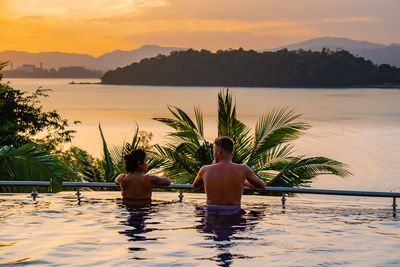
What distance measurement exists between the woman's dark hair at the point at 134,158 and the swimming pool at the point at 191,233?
62cm

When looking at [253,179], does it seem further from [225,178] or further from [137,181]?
[137,181]

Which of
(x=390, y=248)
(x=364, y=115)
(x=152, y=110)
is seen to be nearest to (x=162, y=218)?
(x=390, y=248)

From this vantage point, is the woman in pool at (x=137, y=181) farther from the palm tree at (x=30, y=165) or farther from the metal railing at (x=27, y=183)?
the palm tree at (x=30, y=165)

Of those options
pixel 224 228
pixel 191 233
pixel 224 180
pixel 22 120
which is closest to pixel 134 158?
pixel 224 180

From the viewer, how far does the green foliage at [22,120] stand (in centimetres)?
2311

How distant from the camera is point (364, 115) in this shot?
15550 cm

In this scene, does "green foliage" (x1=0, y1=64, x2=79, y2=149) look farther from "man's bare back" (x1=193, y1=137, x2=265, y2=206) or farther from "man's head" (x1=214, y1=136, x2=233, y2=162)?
"man's head" (x1=214, y1=136, x2=233, y2=162)

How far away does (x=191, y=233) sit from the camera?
7227mm

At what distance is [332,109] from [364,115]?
26.4 metres

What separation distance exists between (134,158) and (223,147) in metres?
1.36

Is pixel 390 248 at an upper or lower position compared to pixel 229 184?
lower

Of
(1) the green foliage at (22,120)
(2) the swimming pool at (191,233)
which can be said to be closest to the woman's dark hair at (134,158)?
(2) the swimming pool at (191,233)

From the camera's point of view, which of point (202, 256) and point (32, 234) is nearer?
point (202, 256)

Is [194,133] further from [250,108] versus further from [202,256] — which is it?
[250,108]
